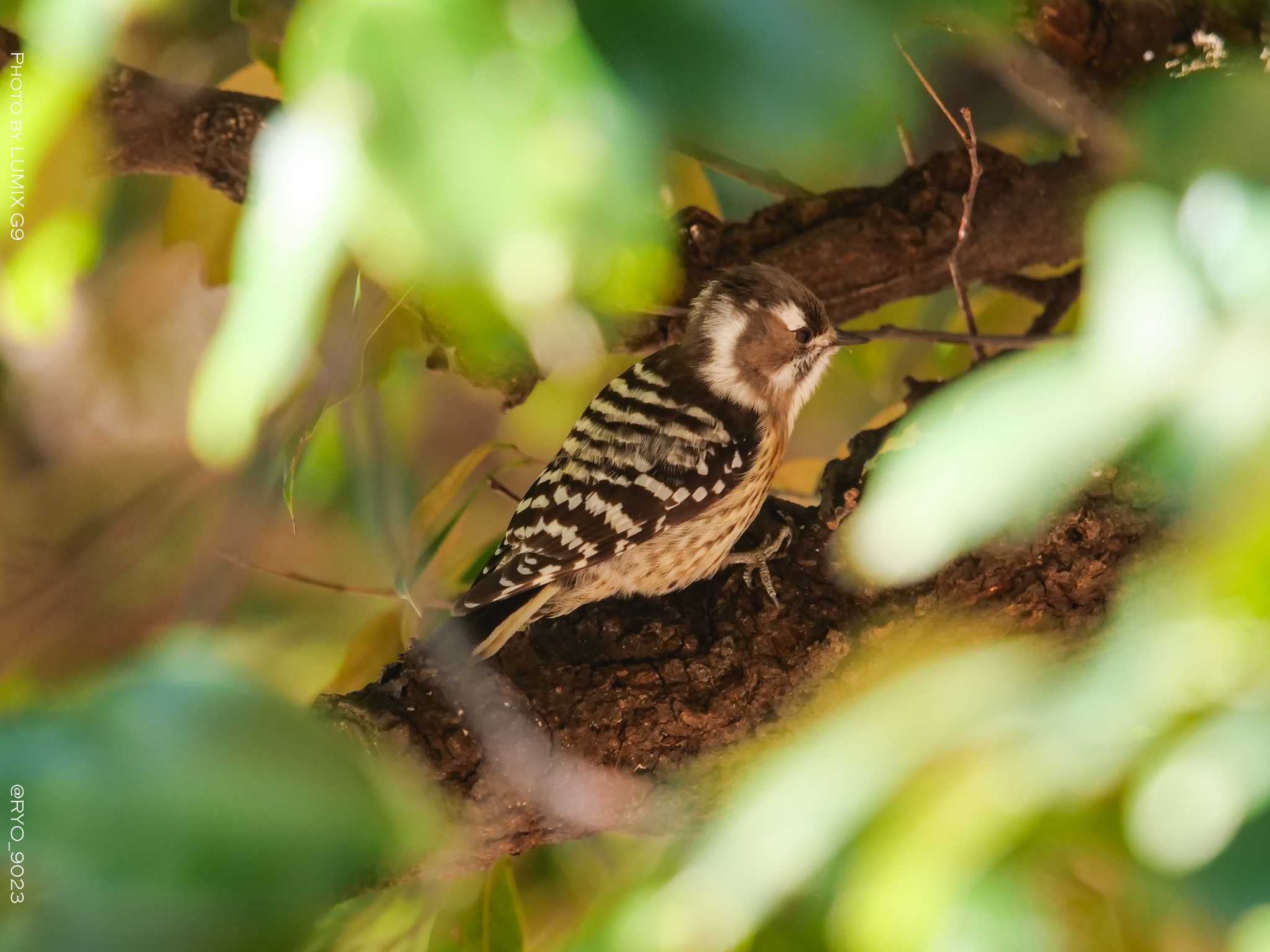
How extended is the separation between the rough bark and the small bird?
8 centimetres

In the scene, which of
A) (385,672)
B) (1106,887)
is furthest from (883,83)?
(385,672)

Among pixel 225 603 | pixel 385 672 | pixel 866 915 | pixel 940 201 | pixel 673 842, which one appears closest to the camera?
pixel 866 915

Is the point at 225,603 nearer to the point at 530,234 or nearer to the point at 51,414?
the point at 51,414

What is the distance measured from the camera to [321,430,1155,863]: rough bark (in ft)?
3.97

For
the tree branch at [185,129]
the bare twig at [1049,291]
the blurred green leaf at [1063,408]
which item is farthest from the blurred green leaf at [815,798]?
the tree branch at [185,129]

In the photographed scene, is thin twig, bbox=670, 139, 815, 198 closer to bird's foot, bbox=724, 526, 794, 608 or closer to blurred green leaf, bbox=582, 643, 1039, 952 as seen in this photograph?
bird's foot, bbox=724, 526, 794, 608

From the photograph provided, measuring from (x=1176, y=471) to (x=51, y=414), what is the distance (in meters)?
2.51

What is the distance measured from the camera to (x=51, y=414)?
260 cm

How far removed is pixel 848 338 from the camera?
1.67m

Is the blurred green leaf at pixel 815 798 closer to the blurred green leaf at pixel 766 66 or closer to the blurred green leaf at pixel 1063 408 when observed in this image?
the blurred green leaf at pixel 1063 408

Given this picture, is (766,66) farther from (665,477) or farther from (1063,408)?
(665,477)

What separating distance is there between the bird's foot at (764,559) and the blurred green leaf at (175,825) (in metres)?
0.76

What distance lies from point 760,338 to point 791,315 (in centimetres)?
6

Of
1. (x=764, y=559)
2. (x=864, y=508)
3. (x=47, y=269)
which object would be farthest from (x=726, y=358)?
(x=47, y=269)
